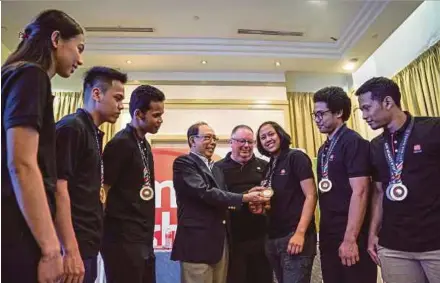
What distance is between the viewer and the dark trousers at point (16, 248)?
91 centimetres

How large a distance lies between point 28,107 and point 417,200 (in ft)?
5.28

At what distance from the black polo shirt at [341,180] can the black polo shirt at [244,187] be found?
497 mm

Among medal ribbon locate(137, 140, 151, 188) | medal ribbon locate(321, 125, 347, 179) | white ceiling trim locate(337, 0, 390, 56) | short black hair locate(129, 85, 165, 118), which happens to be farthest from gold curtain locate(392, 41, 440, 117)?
medal ribbon locate(137, 140, 151, 188)

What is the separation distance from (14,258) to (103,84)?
3.13 feet

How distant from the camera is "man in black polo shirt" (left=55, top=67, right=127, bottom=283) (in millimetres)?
1183

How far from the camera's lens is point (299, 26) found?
15.6ft

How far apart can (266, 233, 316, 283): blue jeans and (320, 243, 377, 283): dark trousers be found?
0.07m

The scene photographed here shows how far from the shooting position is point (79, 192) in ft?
4.51

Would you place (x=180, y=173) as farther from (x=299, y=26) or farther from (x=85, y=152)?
(x=299, y=26)

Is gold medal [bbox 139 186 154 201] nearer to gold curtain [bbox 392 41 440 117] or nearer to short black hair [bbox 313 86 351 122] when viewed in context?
short black hair [bbox 313 86 351 122]

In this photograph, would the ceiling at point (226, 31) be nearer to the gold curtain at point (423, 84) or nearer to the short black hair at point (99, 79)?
the gold curtain at point (423, 84)

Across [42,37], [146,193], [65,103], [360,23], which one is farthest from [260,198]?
[65,103]

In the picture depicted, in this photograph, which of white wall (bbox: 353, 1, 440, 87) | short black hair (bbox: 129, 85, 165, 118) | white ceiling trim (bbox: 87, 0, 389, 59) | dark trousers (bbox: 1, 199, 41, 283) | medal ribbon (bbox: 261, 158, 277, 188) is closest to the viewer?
dark trousers (bbox: 1, 199, 41, 283)

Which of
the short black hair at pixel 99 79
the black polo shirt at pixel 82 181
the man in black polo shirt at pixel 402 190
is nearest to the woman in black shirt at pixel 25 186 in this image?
the black polo shirt at pixel 82 181
